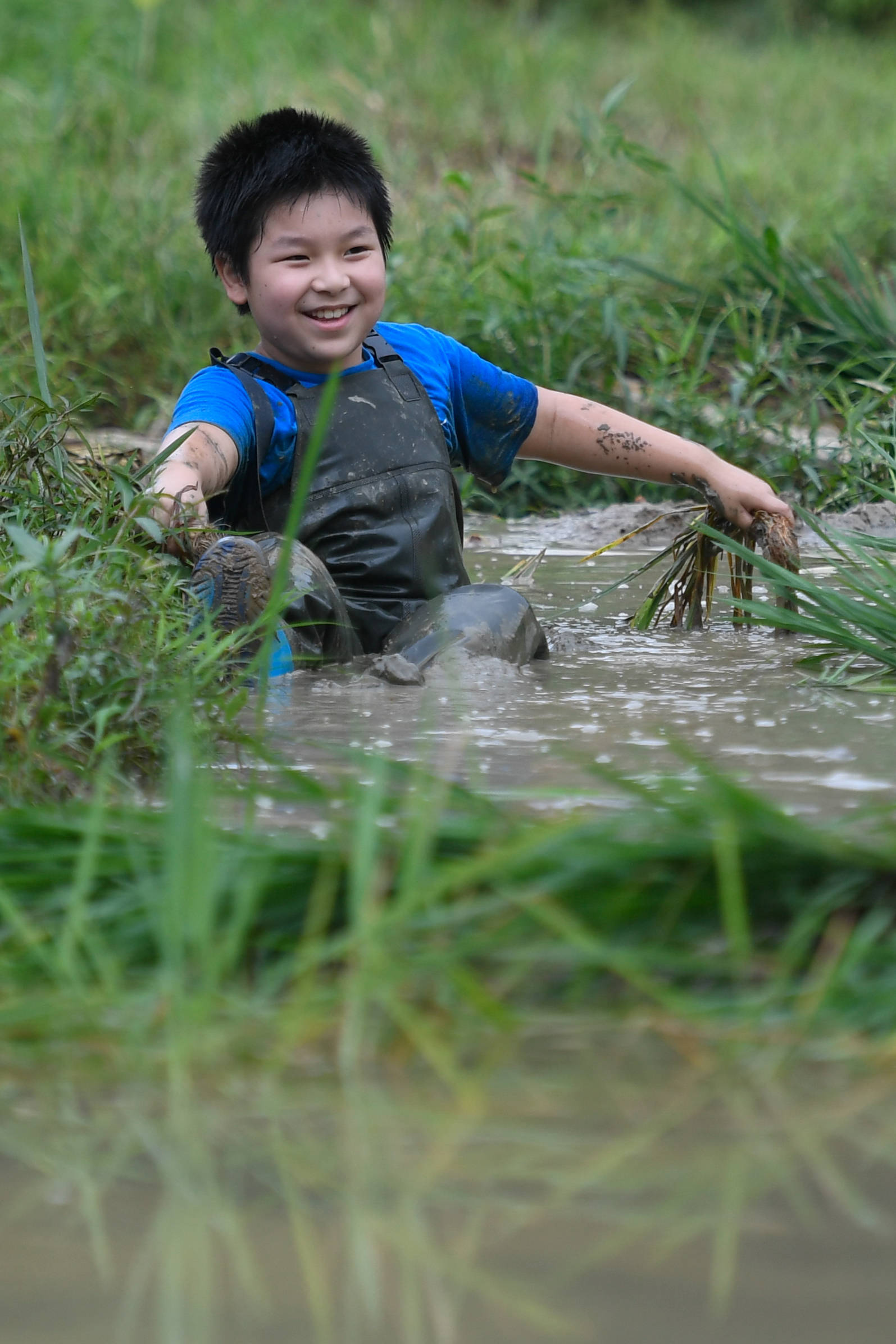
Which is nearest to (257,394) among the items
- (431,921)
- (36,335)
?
(36,335)

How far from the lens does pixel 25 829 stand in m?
1.39

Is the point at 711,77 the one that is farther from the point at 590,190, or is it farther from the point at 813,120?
the point at 590,190

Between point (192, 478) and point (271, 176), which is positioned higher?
point (271, 176)

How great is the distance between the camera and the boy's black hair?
2.81 meters

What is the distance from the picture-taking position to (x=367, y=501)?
2812 mm

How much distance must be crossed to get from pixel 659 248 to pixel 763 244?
2.74 feet

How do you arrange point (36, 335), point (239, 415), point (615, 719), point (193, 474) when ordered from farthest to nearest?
1. point (239, 415)
2. point (193, 474)
3. point (36, 335)
4. point (615, 719)

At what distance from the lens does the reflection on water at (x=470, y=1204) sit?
84 cm

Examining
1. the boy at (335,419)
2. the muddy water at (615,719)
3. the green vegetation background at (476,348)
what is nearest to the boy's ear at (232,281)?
the boy at (335,419)

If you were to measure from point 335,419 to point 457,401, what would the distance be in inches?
14.3

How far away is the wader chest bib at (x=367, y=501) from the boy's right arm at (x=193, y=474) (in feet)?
0.40

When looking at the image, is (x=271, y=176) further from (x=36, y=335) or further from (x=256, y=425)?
(x=36, y=335)

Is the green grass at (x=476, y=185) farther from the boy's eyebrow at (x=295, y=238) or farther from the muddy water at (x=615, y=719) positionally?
the muddy water at (x=615, y=719)

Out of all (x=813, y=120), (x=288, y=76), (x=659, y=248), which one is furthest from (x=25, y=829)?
(x=813, y=120)
